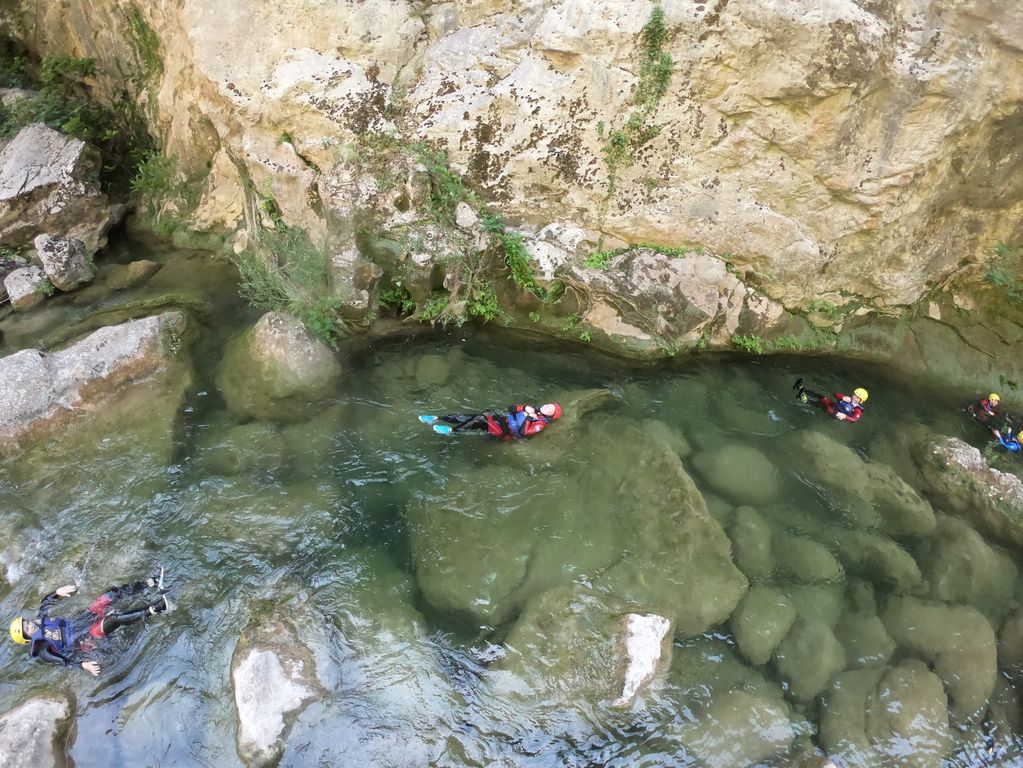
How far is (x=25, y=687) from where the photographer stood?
19.8ft

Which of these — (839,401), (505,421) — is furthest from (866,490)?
(505,421)

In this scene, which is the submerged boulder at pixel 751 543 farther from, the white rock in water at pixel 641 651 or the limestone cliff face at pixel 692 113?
the limestone cliff face at pixel 692 113

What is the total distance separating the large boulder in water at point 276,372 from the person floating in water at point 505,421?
1.65 m

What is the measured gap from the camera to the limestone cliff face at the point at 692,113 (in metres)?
7.63

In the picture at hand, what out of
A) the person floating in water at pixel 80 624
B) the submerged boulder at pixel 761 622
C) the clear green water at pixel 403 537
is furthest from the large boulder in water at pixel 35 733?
the submerged boulder at pixel 761 622

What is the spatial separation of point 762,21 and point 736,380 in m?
4.98

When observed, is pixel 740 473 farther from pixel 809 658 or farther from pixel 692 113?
pixel 692 113

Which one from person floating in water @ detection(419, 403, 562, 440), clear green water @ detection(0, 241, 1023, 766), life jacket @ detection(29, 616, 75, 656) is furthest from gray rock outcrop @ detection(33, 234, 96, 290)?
person floating in water @ detection(419, 403, 562, 440)

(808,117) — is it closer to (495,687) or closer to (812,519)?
(812,519)

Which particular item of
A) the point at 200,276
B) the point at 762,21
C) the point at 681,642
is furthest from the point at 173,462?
the point at 762,21

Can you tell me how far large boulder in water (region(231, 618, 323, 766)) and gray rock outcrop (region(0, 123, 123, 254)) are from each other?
8.25 metres

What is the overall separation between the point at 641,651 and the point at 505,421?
3.36 metres

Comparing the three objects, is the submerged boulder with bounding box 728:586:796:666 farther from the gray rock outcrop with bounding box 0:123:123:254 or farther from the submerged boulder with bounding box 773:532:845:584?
the gray rock outcrop with bounding box 0:123:123:254

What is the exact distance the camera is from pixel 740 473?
332 inches
